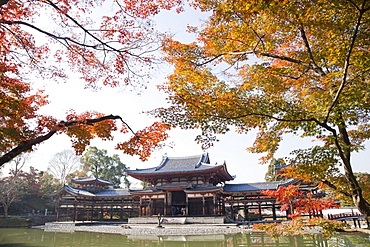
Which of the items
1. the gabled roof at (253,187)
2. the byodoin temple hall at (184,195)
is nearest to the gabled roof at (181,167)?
the byodoin temple hall at (184,195)

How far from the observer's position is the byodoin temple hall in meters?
20.9

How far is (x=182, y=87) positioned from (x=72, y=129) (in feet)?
9.74

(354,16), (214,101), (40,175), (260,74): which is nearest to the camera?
(354,16)

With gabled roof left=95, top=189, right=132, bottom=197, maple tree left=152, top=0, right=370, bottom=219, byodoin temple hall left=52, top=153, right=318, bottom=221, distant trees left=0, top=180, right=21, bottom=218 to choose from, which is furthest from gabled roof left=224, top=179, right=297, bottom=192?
distant trees left=0, top=180, right=21, bottom=218

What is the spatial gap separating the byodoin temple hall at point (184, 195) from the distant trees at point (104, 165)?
1706 cm

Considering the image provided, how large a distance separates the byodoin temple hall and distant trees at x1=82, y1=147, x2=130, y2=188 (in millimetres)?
17057

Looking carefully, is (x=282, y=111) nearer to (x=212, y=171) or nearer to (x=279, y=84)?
(x=279, y=84)

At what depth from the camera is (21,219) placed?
27250 mm

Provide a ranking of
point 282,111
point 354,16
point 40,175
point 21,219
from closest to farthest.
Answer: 1. point 354,16
2. point 282,111
3. point 21,219
4. point 40,175

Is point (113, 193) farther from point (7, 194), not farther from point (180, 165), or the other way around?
point (7, 194)

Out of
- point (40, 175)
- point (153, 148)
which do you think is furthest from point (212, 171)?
point (40, 175)

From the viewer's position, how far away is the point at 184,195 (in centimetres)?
2341

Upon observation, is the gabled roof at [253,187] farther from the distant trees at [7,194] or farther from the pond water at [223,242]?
Result: the distant trees at [7,194]

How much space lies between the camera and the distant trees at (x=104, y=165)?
45594mm
